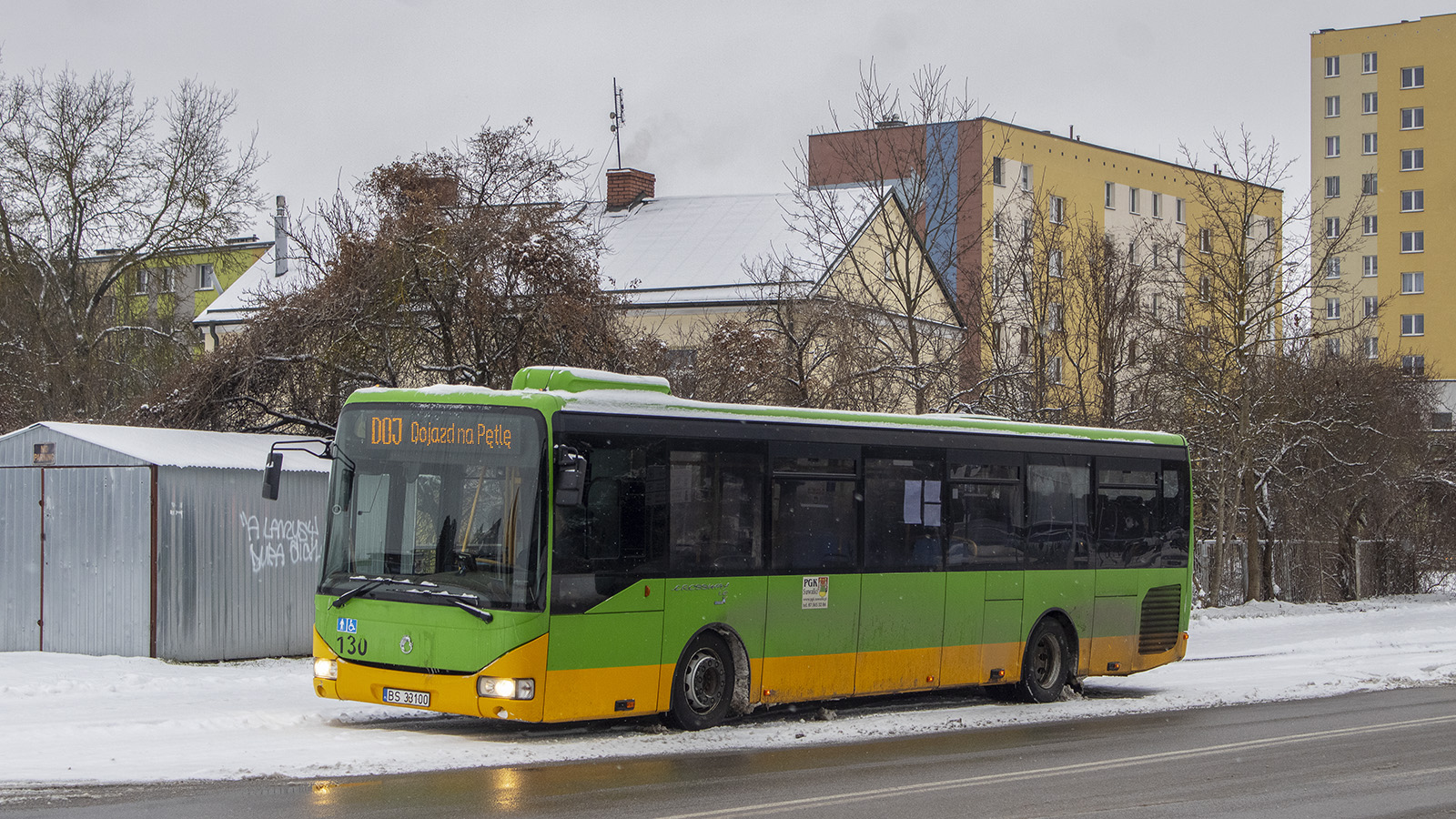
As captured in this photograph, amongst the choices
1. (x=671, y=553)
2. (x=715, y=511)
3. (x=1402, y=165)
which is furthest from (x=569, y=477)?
(x=1402, y=165)

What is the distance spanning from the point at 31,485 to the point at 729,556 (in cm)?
914

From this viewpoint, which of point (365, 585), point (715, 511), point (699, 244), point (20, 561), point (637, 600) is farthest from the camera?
point (699, 244)

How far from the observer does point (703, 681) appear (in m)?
13.2

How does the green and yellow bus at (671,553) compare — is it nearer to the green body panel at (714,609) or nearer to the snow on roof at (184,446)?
the green body panel at (714,609)

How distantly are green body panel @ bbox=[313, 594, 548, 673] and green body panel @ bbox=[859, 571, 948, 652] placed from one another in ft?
12.8

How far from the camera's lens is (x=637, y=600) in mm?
12539

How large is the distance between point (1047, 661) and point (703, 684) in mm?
5188

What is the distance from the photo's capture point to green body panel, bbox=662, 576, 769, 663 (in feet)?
42.1

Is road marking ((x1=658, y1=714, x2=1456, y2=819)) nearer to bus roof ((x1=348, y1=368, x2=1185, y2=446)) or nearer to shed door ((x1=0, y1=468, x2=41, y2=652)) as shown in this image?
bus roof ((x1=348, y1=368, x2=1185, y2=446))

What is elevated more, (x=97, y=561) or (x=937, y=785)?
(x=97, y=561)

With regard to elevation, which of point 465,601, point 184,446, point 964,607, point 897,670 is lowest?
point 897,670

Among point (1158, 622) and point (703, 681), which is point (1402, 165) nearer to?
point (1158, 622)

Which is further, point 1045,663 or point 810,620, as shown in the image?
point 1045,663

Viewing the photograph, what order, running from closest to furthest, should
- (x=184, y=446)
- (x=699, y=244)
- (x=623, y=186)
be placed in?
(x=184, y=446)
(x=699, y=244)
(x=623, y=186)
